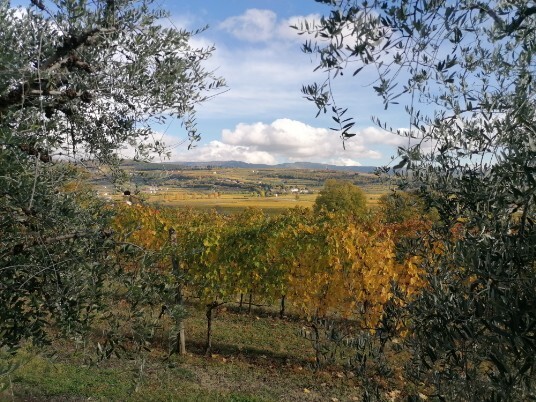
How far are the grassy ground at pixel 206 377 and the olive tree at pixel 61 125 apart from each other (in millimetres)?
5852

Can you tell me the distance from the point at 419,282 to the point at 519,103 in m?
14.0

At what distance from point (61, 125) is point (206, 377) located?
11.1 m

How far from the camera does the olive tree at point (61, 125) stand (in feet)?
12.0

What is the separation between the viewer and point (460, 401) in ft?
10.0

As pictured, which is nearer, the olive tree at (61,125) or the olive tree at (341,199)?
the olive tree at (61,125)

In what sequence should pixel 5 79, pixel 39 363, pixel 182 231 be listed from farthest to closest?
pixel 182 231 → pixel 39 363 → pixel 5 79

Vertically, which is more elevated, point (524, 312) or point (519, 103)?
point (519, 103)

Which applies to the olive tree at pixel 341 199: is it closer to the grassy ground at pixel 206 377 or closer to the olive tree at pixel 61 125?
the grassy ground at pixel 206 377

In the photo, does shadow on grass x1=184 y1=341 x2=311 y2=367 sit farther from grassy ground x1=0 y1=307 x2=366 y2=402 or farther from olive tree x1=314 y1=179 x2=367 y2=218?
olive tree x1=314 y1=179 x2=367 y2=218

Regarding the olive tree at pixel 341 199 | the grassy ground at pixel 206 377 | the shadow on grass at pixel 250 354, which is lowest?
the shadow on grass at pixel 250 354

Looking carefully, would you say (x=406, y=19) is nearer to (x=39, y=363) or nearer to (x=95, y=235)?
(x=95, y=235)

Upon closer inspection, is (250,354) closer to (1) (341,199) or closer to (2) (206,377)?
(2) (206,377)

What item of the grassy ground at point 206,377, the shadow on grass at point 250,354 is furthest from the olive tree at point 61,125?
the shadow on grass at point 250,354

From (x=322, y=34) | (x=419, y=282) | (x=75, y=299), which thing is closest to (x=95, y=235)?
(x=75, y=299)
